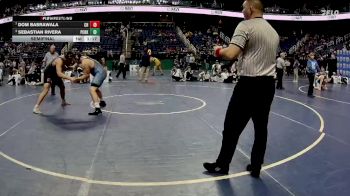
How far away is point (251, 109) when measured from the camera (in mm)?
4668

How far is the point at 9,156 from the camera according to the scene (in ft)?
18.7

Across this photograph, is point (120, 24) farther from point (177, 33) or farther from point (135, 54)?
point (135, 54)

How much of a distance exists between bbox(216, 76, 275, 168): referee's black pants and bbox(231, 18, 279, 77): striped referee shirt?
0.33 ft

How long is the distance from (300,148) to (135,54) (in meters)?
26.1

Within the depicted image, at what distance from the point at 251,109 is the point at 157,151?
1.91 meters

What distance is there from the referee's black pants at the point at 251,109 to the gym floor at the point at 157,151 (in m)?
0.37

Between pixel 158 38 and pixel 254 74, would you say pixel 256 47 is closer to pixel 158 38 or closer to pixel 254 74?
pixel 254 74

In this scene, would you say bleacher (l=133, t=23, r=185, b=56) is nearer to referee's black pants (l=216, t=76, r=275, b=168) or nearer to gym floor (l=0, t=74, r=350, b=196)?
gym floor (l=0, t=74, r=350, b=196)

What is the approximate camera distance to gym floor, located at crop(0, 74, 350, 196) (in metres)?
4.47

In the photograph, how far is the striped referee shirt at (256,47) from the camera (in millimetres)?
4445

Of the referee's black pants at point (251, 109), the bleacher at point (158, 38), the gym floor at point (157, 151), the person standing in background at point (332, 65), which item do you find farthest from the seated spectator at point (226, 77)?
the bleacher at point (158, 38)

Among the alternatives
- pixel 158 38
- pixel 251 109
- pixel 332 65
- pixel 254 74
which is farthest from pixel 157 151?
pixel 158 38
